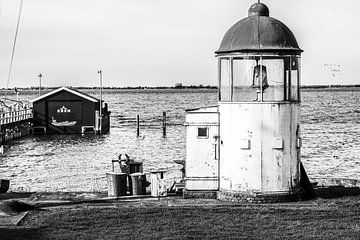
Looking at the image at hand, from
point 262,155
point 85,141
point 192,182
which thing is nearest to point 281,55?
point 262,155

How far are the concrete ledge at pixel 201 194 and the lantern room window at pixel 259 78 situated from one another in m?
2.40

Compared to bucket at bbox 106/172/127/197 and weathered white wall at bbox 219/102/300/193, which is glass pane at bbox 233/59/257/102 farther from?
bucket at bbox 106/172/127/197

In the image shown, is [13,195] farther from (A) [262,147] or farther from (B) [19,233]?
(A) [262,147]

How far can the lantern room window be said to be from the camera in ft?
60.4

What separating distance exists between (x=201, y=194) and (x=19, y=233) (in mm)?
5665

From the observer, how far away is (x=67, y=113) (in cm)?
6656

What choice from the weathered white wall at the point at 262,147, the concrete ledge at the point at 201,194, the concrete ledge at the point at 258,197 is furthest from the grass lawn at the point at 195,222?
the concrete ledge at the point at 201,194

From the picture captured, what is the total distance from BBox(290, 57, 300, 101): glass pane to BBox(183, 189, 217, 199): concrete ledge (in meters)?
3.20

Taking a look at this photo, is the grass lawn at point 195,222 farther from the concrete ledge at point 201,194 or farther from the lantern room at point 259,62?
the lantern room at point 259,62

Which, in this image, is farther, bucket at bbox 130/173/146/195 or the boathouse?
the boathouse

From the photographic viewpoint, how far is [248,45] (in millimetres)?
18281

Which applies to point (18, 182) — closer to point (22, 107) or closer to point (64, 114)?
point (64, 114)

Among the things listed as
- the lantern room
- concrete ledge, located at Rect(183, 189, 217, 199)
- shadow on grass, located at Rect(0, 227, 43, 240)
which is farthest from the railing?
shadow on grass, located at Rect(0, 227, 43, 240)

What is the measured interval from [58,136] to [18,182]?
33.4 metres
